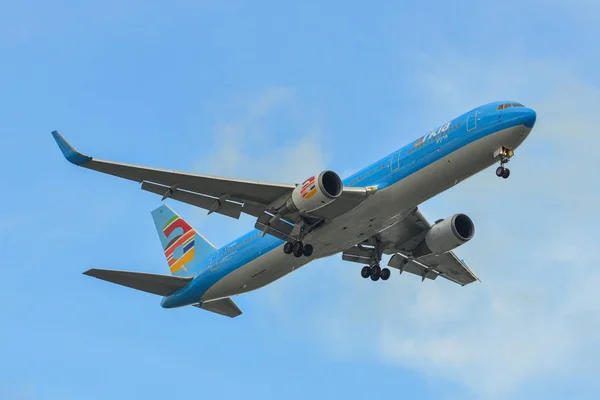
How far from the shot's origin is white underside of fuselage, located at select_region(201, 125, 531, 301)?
112ft

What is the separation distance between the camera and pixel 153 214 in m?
50.3

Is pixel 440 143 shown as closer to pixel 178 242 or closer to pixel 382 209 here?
pixel 382 209

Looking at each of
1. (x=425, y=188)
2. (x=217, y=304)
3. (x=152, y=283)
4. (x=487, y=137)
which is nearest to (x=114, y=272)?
(x=152, y=283)

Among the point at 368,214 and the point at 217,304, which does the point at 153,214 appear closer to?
the point at 217,304

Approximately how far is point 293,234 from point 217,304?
340 inches

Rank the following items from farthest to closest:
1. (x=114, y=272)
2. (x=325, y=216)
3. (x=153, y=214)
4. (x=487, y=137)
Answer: (x=153, y=214), (x=114, y=272), (x=325, y=216), (x=487, y=137)

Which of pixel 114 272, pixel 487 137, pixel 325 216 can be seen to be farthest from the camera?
pixel 114 272

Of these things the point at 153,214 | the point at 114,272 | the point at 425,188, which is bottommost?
the point at 114,272

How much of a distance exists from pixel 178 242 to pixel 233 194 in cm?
1197

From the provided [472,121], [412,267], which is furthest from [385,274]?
[472,121]

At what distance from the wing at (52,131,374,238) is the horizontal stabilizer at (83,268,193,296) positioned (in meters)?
5.58

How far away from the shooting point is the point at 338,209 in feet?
118

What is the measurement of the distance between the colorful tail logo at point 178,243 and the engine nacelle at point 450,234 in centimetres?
1237

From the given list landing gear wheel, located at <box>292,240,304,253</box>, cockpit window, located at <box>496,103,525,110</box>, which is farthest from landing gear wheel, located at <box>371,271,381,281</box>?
cockpit window, located at <box>496,103,525,110</box>
